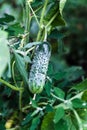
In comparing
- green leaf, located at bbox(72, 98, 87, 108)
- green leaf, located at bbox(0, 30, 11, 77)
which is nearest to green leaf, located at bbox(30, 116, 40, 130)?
green leaf, located at bbox(72, 98, 87, 108)

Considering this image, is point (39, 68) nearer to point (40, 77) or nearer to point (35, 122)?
point (40, 77)

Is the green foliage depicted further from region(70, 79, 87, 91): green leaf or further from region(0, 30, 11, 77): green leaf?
region(0, 30, 11, 77): green leaf

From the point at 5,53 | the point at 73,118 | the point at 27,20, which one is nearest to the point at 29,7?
the point at 27,20

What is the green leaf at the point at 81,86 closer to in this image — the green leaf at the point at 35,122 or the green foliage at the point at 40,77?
the green foliage at the point at 40,77

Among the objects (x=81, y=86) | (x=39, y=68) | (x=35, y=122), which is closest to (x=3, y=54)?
(x=39, y=68)

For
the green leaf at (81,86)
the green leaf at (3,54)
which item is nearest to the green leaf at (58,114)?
the green leaf at (81,86)

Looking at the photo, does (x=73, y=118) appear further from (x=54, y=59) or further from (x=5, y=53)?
(x=54, y=59)

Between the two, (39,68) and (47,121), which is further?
(47,121)

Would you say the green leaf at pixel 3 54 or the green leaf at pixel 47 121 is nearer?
the green leaf at pixel 3 54
